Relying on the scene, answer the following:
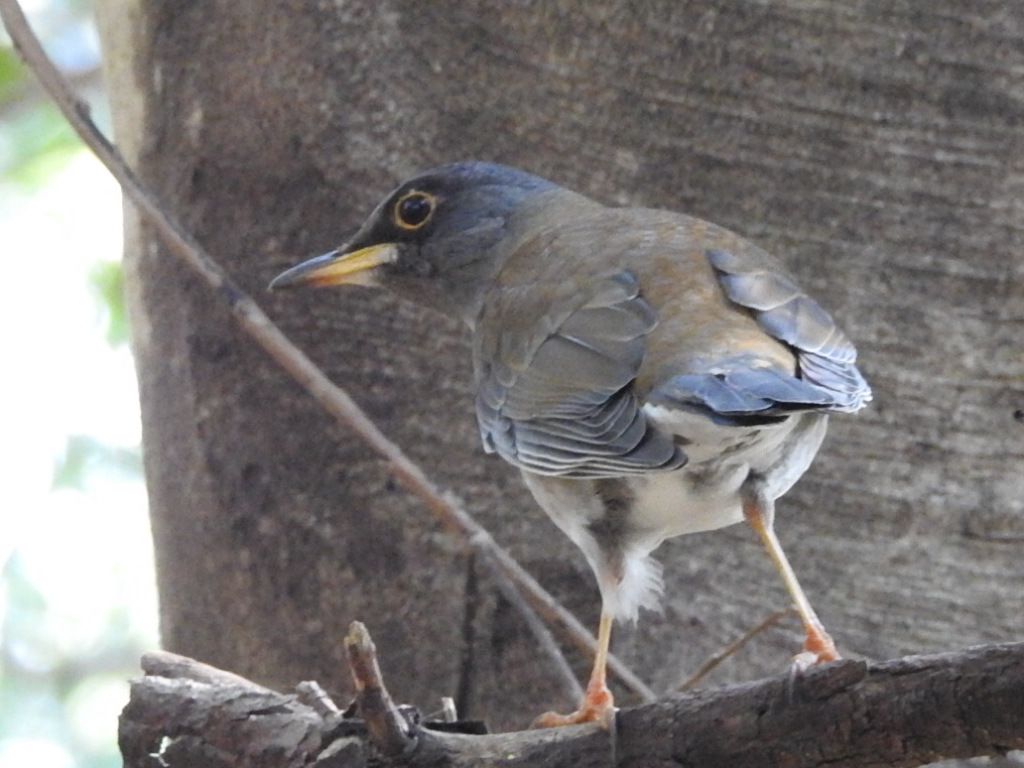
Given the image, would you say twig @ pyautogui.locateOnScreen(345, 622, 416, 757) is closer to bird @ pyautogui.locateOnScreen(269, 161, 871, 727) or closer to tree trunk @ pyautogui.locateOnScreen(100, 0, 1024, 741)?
bird @ pyautogui.locateOnScreen(269, 161, 871, 727)

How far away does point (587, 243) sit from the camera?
3.26m

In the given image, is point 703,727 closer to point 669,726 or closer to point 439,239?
point 669,726

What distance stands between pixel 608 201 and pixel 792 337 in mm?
857

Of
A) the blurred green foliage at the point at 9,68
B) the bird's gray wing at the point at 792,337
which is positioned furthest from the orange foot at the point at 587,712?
the blurred green foliage at the point at 9,68

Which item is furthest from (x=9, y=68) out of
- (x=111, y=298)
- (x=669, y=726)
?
(x=669, y=726)

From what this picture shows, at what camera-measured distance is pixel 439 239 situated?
3721 mm

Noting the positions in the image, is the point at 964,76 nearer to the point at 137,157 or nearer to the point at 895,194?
the point at 895,194

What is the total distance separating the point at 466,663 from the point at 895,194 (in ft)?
4.62

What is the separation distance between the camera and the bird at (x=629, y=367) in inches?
100

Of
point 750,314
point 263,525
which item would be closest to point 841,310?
point 750,314

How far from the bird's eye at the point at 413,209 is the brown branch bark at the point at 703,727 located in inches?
50.9

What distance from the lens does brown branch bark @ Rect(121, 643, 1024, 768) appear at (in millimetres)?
1832

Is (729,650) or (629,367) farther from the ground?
(629,367)

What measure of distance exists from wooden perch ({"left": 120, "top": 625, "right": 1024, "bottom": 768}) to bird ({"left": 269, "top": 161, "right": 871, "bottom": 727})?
107 millimetres
